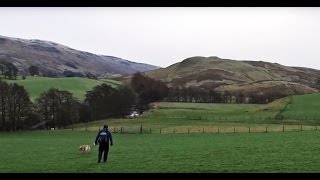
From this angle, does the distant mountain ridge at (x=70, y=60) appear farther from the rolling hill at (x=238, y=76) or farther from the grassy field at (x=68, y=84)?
the rolling hill at (x=238, y=76)

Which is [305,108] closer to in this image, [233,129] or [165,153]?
[233,129]

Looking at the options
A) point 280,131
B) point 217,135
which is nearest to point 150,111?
point 217,135

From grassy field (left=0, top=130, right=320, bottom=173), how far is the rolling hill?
2501 millimetres

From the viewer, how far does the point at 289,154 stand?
16594 millimetres

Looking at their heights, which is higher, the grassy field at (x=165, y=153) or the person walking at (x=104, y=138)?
the person walking at (x=104, y=138)

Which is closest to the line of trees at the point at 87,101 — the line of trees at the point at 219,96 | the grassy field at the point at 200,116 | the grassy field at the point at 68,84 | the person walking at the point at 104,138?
the line of trees at the point at 219,96

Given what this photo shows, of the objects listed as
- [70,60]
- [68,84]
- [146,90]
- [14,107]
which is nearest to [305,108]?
[146,90]

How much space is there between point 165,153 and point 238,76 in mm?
4117

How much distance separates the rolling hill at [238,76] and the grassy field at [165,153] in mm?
2501

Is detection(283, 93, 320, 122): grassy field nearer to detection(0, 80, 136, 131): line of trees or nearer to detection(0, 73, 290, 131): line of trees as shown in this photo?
detection(0, 73, 290, 131): line of trees

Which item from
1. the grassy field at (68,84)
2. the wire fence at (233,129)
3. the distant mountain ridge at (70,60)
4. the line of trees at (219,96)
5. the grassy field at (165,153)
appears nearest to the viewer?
the grassy field at (165,153)

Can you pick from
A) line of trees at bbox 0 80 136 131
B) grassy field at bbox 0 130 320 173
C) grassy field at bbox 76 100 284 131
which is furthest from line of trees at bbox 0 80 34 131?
grassy field at bbox 76 100 284 131

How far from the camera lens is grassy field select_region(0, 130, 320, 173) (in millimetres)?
13797

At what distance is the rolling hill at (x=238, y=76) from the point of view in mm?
14836
